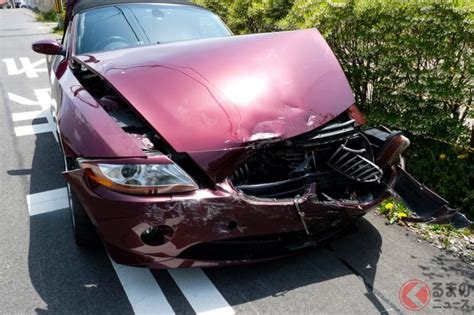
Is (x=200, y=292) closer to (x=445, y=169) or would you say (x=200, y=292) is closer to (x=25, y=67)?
(x=445, y=169)

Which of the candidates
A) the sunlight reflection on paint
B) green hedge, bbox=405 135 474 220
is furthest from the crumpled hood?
green hedge, bbox=405 135 474 220

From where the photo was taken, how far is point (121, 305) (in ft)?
7.87

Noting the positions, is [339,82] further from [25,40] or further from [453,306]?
[25,40]

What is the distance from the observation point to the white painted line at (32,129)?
5.35 metres

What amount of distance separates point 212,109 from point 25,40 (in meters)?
15.9

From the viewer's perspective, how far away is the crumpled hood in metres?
2.38

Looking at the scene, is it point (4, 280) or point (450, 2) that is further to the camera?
point (450, 2)

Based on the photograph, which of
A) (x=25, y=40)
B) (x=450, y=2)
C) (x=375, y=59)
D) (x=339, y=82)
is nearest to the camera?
(x=339, y=82)

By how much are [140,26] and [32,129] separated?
251 centimetres

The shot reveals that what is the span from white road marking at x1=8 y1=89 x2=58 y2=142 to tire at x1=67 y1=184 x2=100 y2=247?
88.4 inches

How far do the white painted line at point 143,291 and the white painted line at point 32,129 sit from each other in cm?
334

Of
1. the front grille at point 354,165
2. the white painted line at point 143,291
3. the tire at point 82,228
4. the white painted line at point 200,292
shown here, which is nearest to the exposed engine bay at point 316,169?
the front grille at point 354,165

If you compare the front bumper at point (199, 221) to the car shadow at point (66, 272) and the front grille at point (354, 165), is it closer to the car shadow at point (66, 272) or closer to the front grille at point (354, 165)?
the front grille at point (354, 165)

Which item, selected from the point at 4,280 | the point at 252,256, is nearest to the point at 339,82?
the point at 252,256
